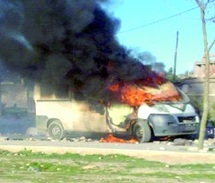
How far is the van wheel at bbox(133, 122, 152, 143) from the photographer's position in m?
19.4

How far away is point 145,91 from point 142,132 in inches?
63.6

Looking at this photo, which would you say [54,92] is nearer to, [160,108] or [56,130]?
[56,130]

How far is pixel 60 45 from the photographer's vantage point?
2191cm

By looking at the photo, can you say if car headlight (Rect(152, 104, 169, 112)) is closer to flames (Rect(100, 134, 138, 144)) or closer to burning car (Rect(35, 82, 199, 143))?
burning car (Rect(35, 82, 199, 143))

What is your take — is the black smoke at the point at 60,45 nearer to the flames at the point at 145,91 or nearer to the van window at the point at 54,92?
the van window at the point at 54,92

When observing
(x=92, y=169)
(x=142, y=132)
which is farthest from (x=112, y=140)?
(x=92, y=169)

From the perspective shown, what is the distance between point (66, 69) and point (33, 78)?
167 cm

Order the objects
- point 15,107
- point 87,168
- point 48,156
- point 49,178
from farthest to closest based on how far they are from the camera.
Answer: point 15,107
point 48,156
point 87,168
point 49,178

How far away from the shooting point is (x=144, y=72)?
830 inches

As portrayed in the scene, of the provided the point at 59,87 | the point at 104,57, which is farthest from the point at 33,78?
the point at 104,57

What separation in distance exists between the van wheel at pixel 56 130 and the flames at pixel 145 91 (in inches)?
104

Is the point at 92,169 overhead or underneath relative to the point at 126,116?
underneath

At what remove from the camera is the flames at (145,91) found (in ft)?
65.7

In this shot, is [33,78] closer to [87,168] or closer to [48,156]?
[48,156]
